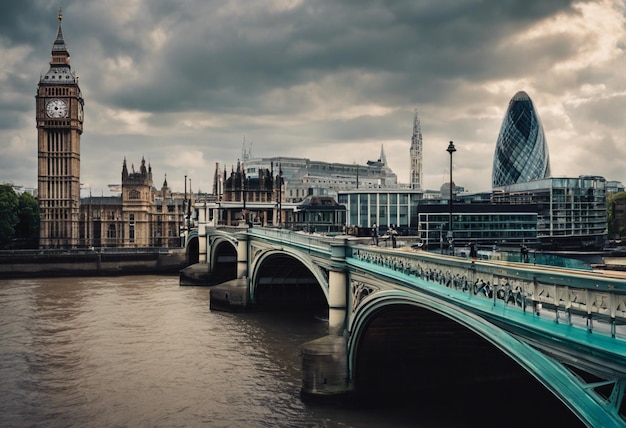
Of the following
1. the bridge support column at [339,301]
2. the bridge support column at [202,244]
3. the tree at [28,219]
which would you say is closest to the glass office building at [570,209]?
the bridge support column at [202,244]

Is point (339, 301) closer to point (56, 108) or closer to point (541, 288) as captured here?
point (541, 288)

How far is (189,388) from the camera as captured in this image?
2819 cm

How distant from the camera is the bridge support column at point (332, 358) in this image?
2494cm

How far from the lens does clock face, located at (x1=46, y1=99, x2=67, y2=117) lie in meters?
103

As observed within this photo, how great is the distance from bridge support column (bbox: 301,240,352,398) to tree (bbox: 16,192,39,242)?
275 ft

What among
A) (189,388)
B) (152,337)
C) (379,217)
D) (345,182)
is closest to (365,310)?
(189,388)

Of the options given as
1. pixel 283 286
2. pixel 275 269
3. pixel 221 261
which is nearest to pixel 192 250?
pixel 221 261

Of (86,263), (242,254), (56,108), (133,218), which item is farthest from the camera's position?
(133,218)

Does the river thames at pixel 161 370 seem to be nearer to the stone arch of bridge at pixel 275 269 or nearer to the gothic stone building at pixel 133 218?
the stone arch of bridge at pixel 275 269

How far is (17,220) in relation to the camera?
8950 cm

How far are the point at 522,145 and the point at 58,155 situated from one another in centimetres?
10690

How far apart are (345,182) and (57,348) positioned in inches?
5917

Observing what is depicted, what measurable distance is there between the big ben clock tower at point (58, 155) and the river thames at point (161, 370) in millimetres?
54341

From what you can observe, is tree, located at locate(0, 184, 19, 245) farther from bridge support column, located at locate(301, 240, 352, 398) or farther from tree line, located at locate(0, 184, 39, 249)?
bridge support column, located at locate(301, 240, 352, 398)
